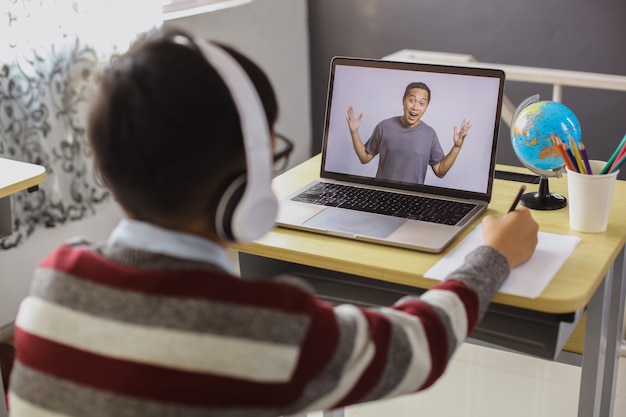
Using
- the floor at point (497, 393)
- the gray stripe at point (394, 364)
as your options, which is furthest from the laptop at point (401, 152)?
the floor at point (497, 393)

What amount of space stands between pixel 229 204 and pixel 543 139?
891mm

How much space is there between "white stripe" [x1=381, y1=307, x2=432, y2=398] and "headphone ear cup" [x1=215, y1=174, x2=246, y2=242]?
241 millimetres

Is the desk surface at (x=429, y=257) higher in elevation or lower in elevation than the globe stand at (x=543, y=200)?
lower

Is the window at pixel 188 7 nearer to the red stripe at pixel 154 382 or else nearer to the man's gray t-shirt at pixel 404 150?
the man's gray t-shirt at pixel 404 150

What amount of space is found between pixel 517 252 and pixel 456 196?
12.8 inches

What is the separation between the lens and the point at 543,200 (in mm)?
1601

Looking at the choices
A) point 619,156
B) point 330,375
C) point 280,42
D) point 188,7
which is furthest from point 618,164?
point 280,42

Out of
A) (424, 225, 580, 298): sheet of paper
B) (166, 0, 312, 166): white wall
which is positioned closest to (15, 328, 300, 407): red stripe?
(424, 225, 580, 298): sheet of paper

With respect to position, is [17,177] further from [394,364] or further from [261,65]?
[261,65]

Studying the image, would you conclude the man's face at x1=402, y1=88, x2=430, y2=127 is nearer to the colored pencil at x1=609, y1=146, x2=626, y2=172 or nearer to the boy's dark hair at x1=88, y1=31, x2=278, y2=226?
the colored pencil at x1=609, y1=146, x2=626, y2=172

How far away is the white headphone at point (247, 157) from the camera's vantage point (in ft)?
2.73

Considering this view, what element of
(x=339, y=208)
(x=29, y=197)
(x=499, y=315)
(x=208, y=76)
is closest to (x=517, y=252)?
(x=499, y=315)

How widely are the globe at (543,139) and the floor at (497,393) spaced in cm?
82

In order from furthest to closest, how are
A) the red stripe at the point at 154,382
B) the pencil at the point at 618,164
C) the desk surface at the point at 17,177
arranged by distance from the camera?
the desk surface at the point at 17,177 → the pencil at the point at 618,164 → the red stripe at the point at 154,382
